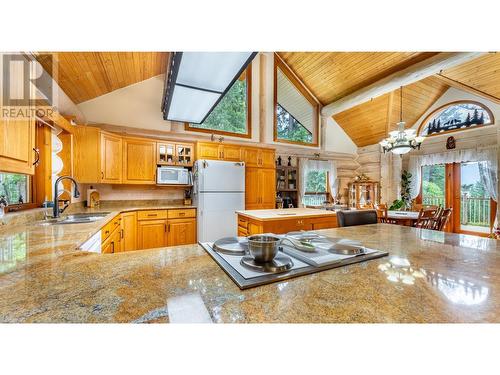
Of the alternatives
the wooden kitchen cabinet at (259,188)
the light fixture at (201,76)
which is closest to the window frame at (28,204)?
the light fixture at (201,76)

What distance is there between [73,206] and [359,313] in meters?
3.83

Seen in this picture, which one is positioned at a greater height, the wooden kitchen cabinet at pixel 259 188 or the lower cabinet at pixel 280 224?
the wooden kitchen cabinet at pixel 259 188

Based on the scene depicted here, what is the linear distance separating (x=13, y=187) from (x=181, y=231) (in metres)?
2.16

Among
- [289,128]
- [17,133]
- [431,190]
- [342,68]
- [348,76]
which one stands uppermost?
[342,68]

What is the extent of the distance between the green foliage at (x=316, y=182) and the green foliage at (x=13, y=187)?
17.5 feet

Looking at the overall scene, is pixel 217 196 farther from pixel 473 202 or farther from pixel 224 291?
pixel 473 202

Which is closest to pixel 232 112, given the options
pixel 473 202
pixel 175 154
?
pixel 175 154

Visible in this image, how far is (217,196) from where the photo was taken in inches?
155

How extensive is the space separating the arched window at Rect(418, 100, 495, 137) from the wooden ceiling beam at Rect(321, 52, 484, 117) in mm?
1942

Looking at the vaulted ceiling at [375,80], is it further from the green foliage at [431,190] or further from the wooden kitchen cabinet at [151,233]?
the wooden kitchen cabinet at [151,233]

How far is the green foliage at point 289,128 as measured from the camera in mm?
5698

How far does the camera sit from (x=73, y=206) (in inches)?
124

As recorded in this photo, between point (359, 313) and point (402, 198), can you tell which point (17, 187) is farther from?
point (402, 198)
